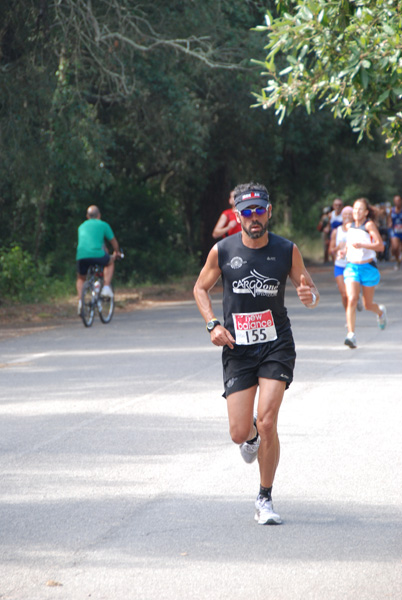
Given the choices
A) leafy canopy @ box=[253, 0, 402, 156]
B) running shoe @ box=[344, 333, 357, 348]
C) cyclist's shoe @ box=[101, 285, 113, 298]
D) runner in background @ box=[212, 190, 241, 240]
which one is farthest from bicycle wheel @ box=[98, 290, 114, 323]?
leafy canopy @ box=[253, 0, 402, 156]

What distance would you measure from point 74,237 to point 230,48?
341 inches

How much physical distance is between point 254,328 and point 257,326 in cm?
2

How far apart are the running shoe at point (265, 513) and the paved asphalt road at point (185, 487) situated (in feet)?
0.21

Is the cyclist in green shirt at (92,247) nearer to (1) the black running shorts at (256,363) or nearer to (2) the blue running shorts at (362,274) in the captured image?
(2) the blue running shorts at (362,274)

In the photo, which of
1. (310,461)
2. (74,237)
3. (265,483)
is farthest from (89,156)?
(265,483)

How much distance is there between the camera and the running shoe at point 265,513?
5.85 meters

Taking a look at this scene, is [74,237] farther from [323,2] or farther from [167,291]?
[323,2]

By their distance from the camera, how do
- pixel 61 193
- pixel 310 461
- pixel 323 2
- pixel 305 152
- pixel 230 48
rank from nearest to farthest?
1. pixel 310 461
2. pixel 323 2
3. pixel 230 48
4. pixel 61 193
5. pixel 305 152

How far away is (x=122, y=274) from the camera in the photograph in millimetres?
28359

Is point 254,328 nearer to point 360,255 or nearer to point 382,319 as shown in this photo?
point 360,255

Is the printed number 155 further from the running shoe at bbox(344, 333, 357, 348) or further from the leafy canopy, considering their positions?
the running shoe at bbox(344, 333, 357, 348)

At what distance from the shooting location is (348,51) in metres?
12.5

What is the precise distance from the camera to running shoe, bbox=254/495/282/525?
230 inches

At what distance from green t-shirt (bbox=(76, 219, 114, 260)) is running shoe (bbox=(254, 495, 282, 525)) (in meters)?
12.5
